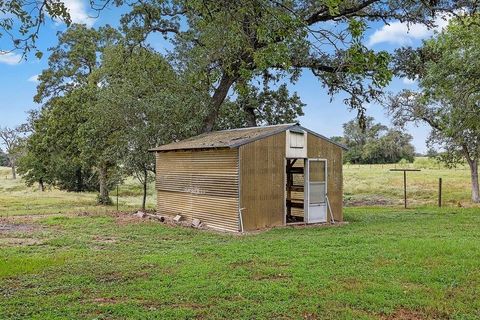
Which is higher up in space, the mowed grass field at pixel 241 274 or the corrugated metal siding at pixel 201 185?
the corrugated metal siding at pixel 201 185

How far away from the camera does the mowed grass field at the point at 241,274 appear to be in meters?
5.66

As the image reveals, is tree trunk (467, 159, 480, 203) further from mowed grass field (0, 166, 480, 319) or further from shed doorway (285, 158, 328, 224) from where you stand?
shed doorway (285, 158, 328, 224)

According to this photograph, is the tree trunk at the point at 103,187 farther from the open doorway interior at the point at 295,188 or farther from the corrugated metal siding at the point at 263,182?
the corrugated metal siding at the point at 263,182

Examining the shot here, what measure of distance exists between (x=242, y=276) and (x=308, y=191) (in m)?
8.63

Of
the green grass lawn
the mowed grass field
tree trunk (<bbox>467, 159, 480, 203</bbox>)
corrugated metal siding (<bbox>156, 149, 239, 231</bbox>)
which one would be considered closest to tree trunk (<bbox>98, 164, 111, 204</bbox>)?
corrugated metal siding (<bbox>156, 149, 239, 231</bbox>)

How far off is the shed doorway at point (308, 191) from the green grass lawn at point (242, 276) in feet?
9.77

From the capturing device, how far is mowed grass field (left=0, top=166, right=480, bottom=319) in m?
5.66

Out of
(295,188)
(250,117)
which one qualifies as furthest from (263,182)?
(250,117)

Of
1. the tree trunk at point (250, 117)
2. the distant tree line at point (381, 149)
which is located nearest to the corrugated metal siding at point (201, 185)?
the tree trunk at point (250, 117)

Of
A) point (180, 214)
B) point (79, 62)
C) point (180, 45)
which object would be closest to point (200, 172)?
point (180, 214)

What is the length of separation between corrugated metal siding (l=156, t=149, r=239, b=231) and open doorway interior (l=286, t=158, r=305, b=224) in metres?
2.93

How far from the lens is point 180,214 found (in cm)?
1675

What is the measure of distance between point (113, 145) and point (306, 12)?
447 inches

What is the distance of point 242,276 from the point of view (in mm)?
7383
